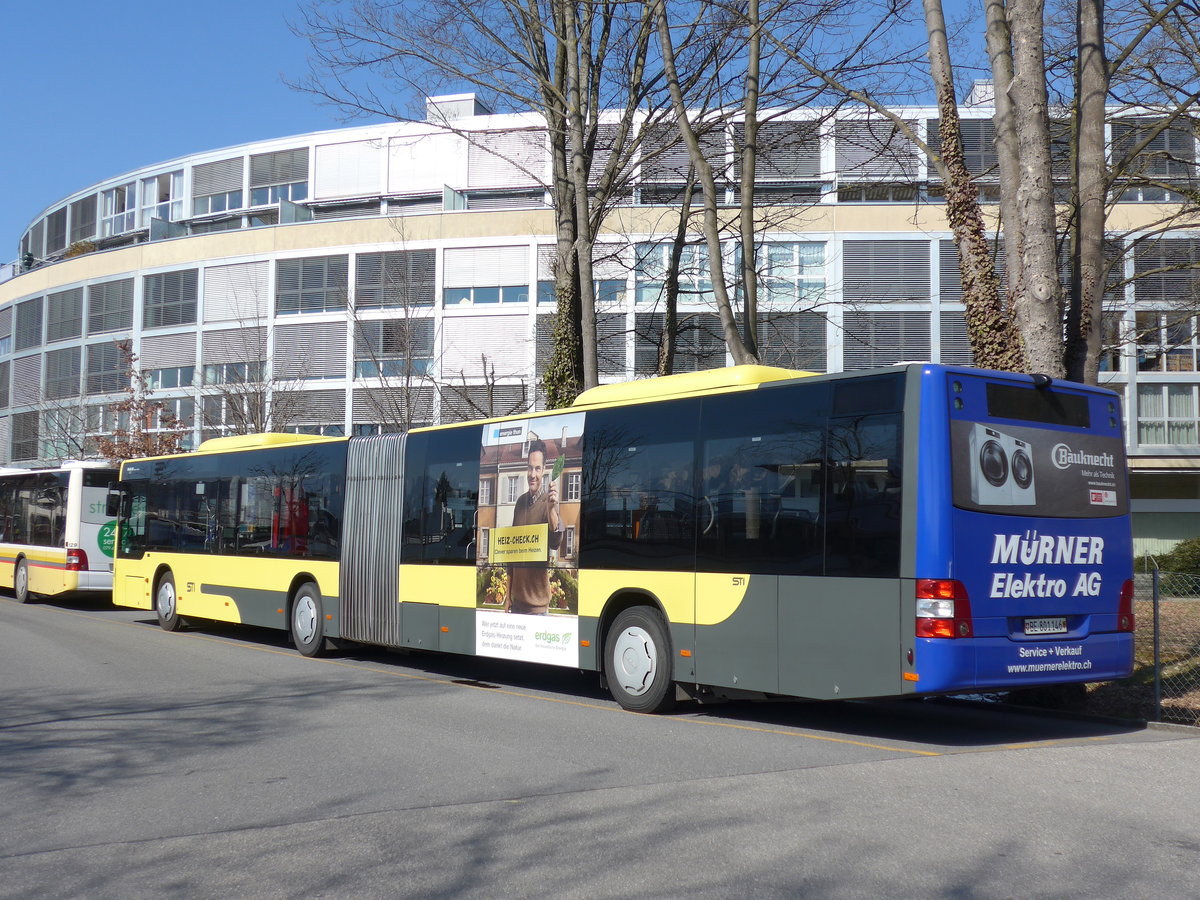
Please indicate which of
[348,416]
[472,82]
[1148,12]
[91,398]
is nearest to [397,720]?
[472,82]

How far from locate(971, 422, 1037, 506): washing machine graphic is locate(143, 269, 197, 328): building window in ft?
138

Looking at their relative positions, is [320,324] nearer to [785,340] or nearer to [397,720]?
[785,340]

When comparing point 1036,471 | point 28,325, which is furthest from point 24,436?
point 1036,471

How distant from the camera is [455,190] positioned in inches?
1721

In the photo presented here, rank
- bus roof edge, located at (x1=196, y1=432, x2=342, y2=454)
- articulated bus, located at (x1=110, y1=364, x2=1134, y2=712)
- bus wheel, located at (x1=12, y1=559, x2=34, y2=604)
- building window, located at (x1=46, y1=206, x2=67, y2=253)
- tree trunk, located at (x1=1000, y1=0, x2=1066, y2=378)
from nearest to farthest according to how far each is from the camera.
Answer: articulated bus, located at (x1=110, y1=364, x2=1134, y2=712), tree trunk, located at (x1=1000, y1=0, x2=1066, y2=378), bus roof edge, located at (x1=196, y1=432, x2=342, y2=454), bus wheel, located at (x1=12, y1=559, x2=34, y2=604), building window, located at (x1=46, y1=206, x2=67, y2=253)

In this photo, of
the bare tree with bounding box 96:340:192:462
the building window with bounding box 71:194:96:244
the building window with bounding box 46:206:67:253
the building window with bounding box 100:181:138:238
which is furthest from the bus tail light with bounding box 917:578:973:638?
the building window with bounding box 46:206:67:253

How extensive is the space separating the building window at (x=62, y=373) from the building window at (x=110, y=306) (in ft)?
5.39

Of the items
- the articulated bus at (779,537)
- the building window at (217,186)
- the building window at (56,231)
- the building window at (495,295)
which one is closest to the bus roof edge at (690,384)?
the articulated bus at (779,537)

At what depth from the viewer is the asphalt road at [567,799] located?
5508 mm

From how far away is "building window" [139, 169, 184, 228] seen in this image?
52.0 m

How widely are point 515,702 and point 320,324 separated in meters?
33.7

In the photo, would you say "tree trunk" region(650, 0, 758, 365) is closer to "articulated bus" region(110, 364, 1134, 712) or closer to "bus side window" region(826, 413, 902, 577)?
"articulated bus" region(110, 364, 1134, 712)

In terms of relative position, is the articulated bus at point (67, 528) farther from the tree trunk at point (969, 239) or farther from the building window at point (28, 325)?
the building window at point (28, 325)

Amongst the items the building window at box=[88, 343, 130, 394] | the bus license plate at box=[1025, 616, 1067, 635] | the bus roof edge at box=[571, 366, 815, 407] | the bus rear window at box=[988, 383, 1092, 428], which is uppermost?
the building window at box=[88, 343, 130, 394]
